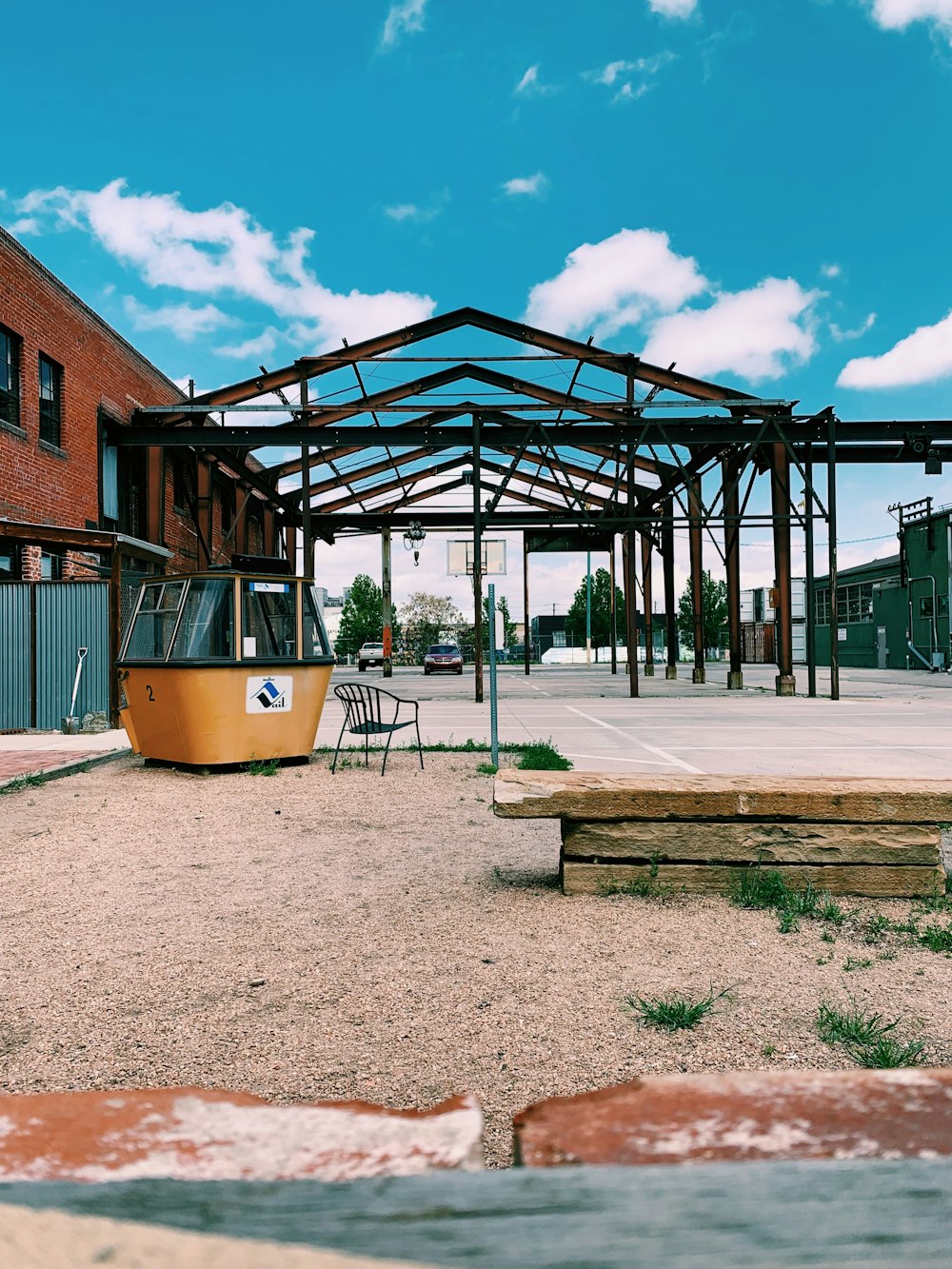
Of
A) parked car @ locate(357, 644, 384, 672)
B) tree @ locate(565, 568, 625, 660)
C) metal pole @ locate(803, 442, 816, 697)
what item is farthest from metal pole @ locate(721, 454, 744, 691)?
tree @ locate(565, 568, 625, 660)

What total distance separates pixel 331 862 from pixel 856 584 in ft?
163

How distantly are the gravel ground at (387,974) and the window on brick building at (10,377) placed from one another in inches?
458

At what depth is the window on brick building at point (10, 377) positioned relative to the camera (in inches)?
612

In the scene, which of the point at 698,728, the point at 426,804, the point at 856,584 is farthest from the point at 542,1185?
the point at 856,584

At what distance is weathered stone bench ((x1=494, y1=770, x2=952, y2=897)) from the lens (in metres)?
4.59

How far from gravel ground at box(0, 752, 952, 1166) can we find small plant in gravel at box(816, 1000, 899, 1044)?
61 millimetres

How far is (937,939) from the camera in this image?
389cm

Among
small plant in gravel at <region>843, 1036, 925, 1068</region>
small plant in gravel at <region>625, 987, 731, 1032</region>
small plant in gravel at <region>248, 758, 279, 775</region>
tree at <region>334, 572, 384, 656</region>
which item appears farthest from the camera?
tree at <region>334, 572, 384, 656</region>

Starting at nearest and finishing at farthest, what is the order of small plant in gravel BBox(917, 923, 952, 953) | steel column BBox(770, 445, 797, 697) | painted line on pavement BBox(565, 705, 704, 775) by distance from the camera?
small plant in gravel BBox(917, 923, 952, 953) → painted line on pavement BBox(565, 705, 704, 775) → steel column BBox(770, 445, 797, 697)

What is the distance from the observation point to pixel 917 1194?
0.77 m

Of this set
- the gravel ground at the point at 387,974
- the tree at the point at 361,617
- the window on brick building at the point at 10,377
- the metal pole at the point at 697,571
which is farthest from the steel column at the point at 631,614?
the tree at the point at 361,617

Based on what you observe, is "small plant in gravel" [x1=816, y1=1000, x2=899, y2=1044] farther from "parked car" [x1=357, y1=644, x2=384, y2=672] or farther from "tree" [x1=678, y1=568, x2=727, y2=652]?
"tree" [x1=678, y1=568, x2=727, y2=652]

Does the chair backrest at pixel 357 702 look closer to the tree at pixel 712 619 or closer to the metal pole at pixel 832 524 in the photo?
the metal pole at pixel 832 524

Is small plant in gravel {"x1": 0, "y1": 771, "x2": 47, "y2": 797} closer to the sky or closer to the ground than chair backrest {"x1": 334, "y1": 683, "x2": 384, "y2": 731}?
closer to the ground
